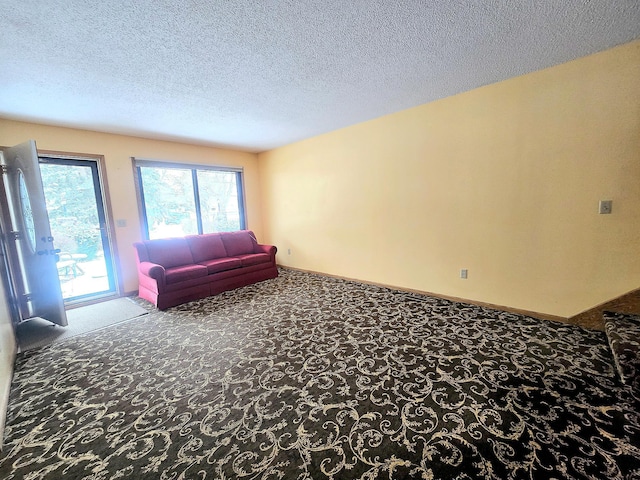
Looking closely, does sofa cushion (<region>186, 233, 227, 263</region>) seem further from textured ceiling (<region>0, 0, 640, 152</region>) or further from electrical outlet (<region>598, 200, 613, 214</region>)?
electrical outlet (<region>598, 200, 613, 214</region>)

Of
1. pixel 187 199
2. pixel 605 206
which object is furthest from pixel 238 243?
pixel 605 206

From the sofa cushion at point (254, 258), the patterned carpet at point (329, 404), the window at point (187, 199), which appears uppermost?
the window at point (187, 199)

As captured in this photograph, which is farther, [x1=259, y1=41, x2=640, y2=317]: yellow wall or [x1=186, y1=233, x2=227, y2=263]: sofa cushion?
[x1=186, y1=233, x2=227, y2=263]: sofa cushion

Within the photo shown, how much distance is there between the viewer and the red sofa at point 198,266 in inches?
141

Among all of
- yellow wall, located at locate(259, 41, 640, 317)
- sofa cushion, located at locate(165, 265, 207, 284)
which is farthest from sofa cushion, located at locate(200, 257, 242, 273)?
yellow wall, located at locate(259, 41, 640, 317)

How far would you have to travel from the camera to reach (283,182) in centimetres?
547

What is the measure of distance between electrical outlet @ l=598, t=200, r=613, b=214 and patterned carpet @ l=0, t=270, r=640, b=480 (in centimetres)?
115

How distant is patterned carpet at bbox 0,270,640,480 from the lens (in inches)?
52.3

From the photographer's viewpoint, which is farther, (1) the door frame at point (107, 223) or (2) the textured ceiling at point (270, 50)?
(1) the door frame at point (107, 223)

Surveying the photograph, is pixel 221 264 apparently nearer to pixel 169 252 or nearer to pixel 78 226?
pixel 169 252

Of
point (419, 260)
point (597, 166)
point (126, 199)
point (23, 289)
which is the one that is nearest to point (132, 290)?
point (23, 289)

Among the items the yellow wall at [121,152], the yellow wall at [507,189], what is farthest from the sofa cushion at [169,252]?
the yellow wall at [507,189]

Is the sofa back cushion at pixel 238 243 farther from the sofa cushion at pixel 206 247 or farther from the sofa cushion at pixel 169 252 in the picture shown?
the sofa cushion at pixel 169 252

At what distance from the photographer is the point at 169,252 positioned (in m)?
4.11
